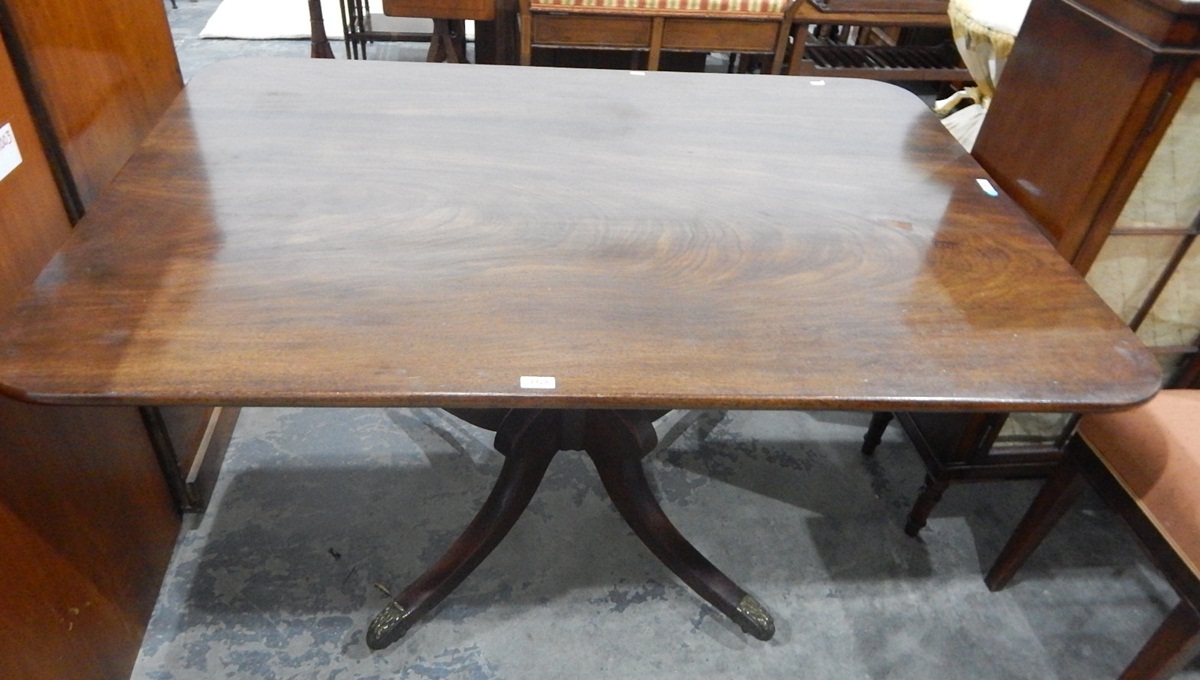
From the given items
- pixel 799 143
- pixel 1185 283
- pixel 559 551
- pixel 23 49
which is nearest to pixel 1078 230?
pixel 1185 283

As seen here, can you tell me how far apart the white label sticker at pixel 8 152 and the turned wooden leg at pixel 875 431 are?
5.45 feet

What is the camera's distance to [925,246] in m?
1.09

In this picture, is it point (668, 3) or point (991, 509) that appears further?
point (668, 3)

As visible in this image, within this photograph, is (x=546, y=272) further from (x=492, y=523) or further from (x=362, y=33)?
(x=362, y=33)

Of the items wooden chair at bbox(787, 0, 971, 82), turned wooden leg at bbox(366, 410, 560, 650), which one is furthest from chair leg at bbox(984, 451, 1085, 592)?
wooden chair at bbox(787, 0, 971, 82)

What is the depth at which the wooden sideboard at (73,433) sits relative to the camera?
103 centimetres

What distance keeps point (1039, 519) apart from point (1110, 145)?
27.2 inches

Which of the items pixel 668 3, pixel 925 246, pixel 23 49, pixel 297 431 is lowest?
pixel 297 431

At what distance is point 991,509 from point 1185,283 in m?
0.64

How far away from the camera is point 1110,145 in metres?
1.13

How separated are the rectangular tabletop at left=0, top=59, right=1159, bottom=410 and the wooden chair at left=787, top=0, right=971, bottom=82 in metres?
1.52

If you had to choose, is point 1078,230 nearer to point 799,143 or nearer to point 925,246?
point 925,246

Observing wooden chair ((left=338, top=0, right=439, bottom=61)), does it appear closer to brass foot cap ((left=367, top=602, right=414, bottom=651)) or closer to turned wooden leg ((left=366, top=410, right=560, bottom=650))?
turned wooden leg ((left=366, top=410, right=560, bottom=650))

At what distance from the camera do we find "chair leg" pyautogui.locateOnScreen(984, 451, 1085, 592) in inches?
54.6
